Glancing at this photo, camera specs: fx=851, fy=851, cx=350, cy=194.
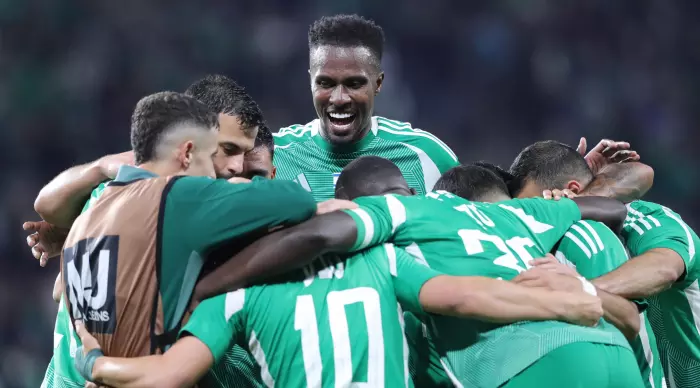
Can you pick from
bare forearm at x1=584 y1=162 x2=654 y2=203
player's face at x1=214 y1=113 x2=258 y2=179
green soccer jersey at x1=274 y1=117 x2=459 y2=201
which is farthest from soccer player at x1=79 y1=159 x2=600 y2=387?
green soccer jersey at x1=274 y1=117 x2=459 y2=201

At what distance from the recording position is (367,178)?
3.70m

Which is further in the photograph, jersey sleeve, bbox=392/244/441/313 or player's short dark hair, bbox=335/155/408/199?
player's short dark hair, bbox=335/155/408/199

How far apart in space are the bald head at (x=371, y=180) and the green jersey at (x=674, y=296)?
1.26 metres

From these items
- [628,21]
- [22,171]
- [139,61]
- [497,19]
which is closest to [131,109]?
[139,61]

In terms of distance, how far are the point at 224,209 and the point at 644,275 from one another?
1896mm

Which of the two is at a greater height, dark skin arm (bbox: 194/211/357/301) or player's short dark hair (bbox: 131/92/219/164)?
player's short dark hair (bbox: 131/92/219/164)

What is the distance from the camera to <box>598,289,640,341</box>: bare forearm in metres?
3.44

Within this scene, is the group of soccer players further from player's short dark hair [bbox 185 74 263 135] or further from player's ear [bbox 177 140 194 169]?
player's short dark hair [bbox 185 74 263 135]

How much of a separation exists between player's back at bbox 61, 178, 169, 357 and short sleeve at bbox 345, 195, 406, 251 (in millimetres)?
744

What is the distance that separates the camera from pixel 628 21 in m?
A: 9.77

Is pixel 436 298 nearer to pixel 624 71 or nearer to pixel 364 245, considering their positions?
pixel 364 245

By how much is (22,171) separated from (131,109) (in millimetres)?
1257

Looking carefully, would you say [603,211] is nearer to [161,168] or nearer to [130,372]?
[161,168]

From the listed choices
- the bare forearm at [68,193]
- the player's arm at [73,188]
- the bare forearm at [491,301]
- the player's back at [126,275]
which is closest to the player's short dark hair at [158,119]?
the player's back at [126,275]
